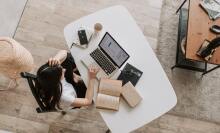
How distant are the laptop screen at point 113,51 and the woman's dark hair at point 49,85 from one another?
498mm

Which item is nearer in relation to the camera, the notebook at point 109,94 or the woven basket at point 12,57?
the notebook at point 109,94

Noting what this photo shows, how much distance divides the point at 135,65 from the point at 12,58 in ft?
3.14

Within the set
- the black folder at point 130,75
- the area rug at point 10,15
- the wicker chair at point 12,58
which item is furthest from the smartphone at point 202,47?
the area rug at point 10,15

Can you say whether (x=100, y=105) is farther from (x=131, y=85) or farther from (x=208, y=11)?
(x=208, y=11)

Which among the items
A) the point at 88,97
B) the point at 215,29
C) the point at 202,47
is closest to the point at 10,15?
the point at 88,97

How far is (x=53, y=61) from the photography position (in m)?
2.31

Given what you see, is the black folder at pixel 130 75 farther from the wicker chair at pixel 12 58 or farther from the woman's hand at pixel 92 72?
the wicker chair at pixel 12 58

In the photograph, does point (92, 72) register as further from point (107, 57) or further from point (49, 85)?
point (49, 85)

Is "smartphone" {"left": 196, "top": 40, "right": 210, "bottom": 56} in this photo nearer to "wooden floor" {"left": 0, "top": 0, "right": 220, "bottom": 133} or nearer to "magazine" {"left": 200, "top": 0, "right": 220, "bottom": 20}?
"magazine" {"left": 200, "top": 0, "right": 220, "bottom": 20}

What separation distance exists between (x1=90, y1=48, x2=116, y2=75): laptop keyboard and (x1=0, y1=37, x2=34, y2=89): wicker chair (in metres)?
0.56

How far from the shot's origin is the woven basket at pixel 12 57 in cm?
246

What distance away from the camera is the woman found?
81.0 inches

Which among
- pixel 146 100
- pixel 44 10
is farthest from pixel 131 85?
pixel 44 10

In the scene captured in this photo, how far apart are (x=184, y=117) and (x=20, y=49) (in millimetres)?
1702
